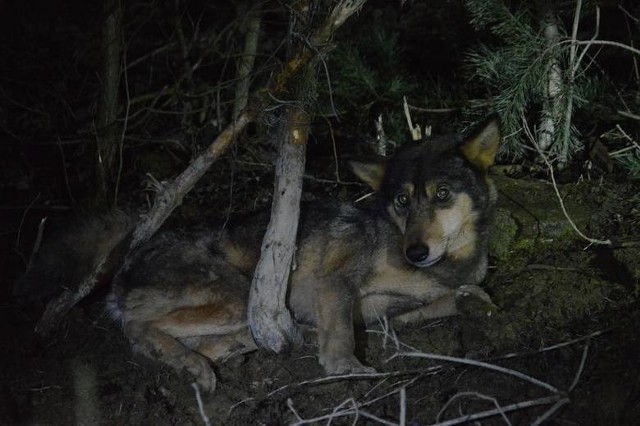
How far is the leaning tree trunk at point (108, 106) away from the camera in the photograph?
6.73m

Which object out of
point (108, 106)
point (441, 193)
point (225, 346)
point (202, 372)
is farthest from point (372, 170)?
point (108, 106)

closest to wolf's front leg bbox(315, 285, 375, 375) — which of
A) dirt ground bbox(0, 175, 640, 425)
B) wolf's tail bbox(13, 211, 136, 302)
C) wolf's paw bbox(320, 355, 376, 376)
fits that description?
wolf's paw bbox(320, 355, 376, 376)

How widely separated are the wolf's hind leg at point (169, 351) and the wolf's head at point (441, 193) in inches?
67.1

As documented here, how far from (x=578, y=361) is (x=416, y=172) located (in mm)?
1877

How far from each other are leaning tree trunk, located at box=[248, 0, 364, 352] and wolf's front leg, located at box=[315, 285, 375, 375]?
0.24m

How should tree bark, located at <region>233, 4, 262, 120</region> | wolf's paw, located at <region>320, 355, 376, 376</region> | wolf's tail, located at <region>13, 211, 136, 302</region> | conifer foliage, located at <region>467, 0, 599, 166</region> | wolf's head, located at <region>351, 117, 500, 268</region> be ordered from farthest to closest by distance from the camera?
1. tree bark, located at <region>233, 4, 262, 120</region>
2. conifer foliage, located at <region>467, 0, 599, 166</region>
3. wolf's tail, located at <region>13, 211, 136, 302</region>
4. wolf's head, located at <region>351, 117, 500, 268</region>
5. wolf's paw, located at <region>320, 355, 376, 376</region>

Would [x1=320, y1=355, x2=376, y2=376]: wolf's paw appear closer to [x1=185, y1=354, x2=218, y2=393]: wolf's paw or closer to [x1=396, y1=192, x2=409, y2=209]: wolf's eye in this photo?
[x1=185, y1=354, x2=218, y2=393]: wolf's paw

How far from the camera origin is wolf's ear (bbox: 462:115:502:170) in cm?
541

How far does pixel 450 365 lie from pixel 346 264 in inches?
52.8

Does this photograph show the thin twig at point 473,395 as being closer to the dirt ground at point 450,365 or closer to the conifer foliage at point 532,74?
the dirt ground at point 450,365

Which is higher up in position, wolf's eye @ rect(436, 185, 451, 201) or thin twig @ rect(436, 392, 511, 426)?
wolf's eye @ rect(436, 185, 451, 201)

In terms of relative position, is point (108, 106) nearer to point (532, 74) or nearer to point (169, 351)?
point (169, 351)

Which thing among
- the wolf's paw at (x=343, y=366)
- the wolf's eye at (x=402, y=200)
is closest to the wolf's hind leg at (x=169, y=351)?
the wolf's paw at (x=343, y=366)

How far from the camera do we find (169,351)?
5.29m
